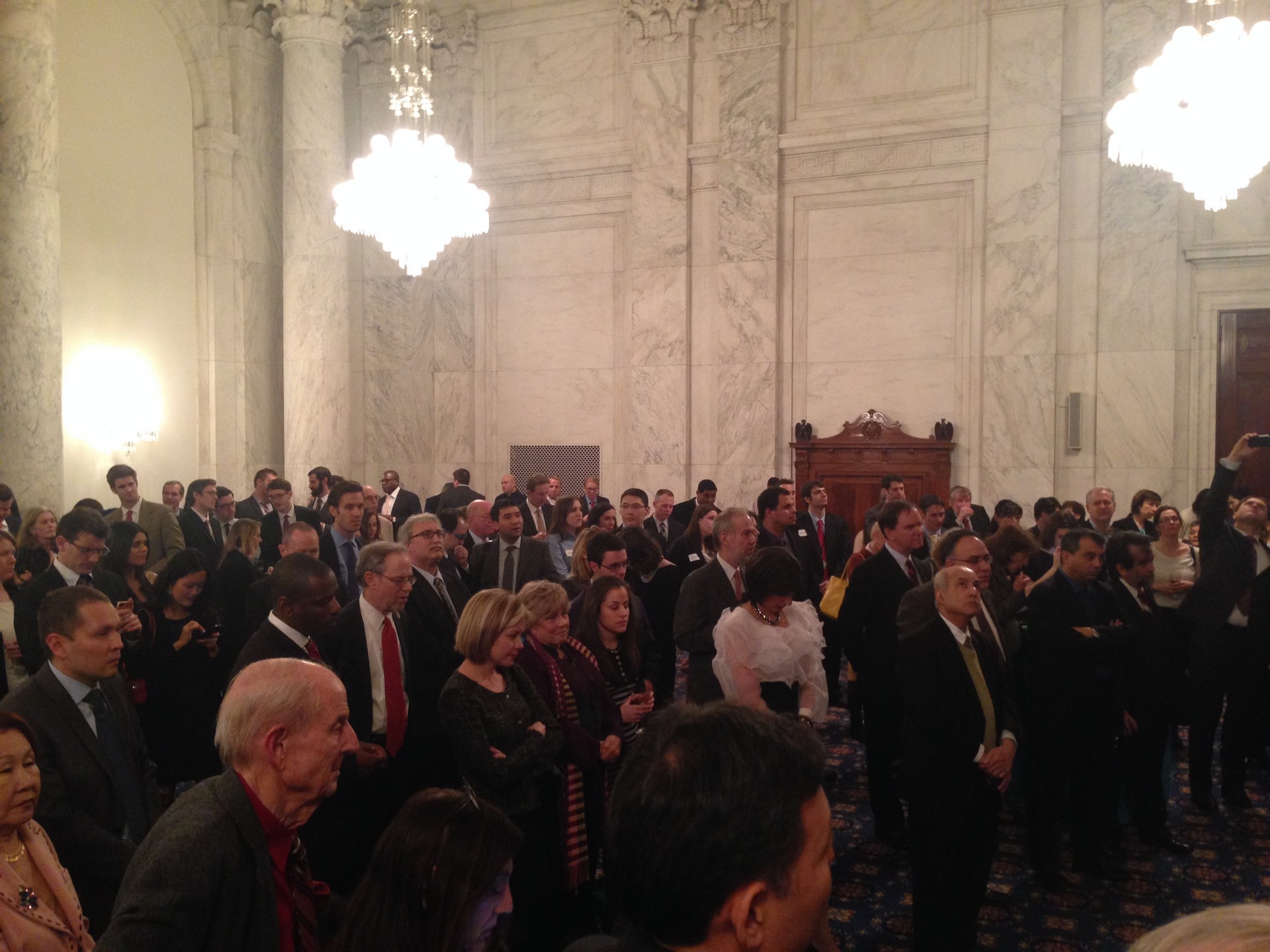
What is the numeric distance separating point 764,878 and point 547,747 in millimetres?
2763

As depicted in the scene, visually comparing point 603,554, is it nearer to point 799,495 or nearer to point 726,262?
point 799,495

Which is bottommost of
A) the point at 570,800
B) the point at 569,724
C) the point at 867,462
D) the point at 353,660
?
the point at 570,800

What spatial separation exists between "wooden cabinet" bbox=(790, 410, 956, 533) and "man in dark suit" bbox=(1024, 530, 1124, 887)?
7.89m

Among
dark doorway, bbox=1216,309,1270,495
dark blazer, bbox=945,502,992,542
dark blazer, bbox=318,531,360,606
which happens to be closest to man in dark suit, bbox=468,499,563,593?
dark blazer, bbox=318,531,360,606

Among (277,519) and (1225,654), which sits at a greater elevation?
(277,519)

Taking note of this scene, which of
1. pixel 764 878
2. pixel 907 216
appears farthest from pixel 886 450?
pixel 764 878

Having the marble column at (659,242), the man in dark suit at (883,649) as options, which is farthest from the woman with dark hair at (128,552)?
the marble column at (659,242)

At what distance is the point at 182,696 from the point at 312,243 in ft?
35.1

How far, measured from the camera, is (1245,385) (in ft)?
40.5

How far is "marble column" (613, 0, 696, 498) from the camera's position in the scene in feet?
47.0

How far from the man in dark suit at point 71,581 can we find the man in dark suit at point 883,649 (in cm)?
392

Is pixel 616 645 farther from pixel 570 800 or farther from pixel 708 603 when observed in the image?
pixel 570 800

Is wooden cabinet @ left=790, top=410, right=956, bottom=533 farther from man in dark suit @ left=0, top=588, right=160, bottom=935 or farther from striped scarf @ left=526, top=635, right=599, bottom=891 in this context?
man in dark suit @ left=0, top=588, right=160, bottom=935

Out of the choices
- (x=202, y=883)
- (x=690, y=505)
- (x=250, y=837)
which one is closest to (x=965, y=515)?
(x=690, y=505)
